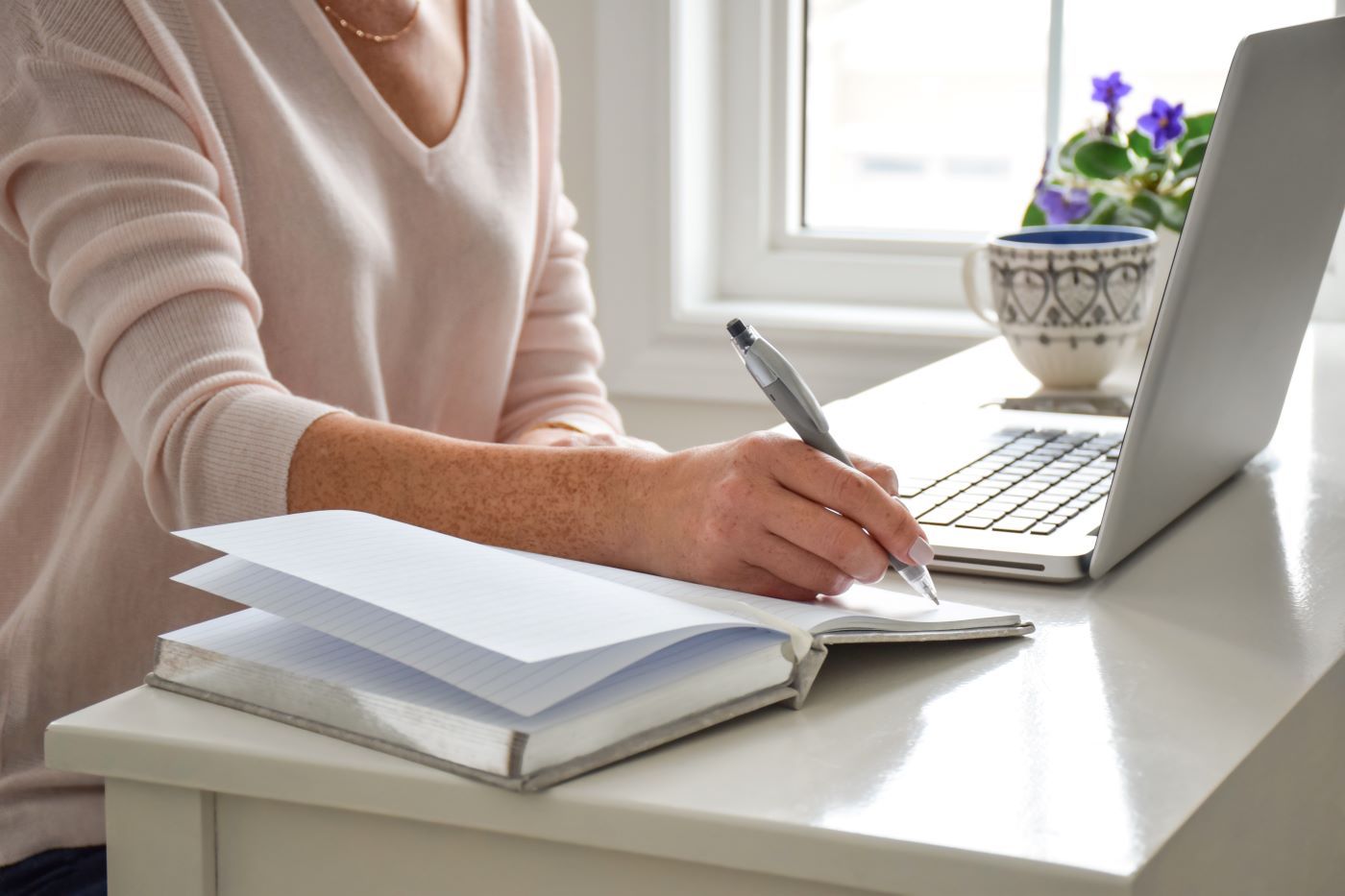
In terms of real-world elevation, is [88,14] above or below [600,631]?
above

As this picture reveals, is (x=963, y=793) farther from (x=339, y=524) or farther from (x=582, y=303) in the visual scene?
(x=582, y=303)

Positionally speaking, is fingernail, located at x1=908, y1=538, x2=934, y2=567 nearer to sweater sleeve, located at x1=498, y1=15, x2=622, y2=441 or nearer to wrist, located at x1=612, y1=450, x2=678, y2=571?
wrist, located at x1=612, y1=450, x2=678, y2=571

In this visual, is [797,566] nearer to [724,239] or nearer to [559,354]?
[559,354]

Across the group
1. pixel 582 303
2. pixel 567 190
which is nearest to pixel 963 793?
pixel 582 303

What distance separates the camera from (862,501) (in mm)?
637

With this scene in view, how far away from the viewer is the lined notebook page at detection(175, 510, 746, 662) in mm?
505

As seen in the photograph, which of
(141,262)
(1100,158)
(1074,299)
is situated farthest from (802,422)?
(1100,158)

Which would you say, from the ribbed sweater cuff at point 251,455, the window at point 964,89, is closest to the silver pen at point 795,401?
the ribbed sweater cuff at point 251,455

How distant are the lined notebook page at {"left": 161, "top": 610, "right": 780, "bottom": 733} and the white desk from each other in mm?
23

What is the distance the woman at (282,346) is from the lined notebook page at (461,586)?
0.34 ft

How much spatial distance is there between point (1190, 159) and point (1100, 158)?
3.1 inches

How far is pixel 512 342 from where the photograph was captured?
1.22 meters

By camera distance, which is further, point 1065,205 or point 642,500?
point 1065,205

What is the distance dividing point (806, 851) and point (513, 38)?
93 centimetres
